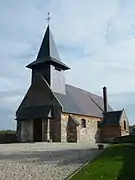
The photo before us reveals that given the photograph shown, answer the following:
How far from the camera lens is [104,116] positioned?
3953 cm

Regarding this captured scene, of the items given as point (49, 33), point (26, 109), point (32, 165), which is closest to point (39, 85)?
point (26, 109)

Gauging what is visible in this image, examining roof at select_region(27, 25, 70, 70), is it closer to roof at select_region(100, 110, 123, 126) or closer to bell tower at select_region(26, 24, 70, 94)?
bell tower at select_region(26, 24, 70, 94)

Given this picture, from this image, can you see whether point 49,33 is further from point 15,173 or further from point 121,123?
point 15,173

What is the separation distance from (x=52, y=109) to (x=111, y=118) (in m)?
10.9

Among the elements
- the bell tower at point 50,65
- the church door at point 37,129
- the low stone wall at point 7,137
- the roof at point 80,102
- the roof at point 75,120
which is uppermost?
the bell tower at point 50,65

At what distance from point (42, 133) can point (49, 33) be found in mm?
12331

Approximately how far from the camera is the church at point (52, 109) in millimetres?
30297

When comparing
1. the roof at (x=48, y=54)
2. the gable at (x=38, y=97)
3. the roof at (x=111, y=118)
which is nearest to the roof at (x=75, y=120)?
the gable at (x=38, y=97)

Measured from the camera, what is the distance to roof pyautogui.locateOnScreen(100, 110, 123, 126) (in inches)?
1485

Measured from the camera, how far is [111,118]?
38.4 meters

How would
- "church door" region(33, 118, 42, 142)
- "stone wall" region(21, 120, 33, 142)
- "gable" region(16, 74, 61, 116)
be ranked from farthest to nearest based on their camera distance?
"stone wall" region(21, 120, 33, 142), "gable" region(16, 74, 61, 116), "church door" region(33, 118, 42, 142)

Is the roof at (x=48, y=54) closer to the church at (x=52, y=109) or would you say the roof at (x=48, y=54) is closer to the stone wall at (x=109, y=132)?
the church at (x=52, y=109)

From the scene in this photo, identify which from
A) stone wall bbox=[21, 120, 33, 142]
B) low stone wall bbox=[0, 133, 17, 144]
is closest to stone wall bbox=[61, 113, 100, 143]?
stone wall bbox=[21, 120, 33, 142]

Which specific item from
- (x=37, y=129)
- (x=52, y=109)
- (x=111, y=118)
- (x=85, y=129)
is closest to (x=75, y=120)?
(x=52, y=109)
